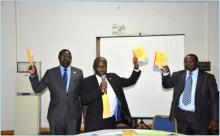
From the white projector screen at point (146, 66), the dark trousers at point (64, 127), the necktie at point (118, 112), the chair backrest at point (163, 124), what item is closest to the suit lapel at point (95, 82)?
the necktie at point (118, 112)

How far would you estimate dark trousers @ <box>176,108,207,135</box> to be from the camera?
3.12 m

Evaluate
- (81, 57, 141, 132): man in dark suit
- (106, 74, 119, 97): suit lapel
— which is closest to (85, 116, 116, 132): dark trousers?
(81, 57, 141, 132): man in dark suit

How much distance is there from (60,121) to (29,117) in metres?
2.52

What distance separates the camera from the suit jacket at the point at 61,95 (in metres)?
3.28

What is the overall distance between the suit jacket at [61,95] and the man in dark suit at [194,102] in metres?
1.14

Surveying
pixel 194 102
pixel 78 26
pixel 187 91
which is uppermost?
pixel 78 26

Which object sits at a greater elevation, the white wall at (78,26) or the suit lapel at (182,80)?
the white wall at (78,26)

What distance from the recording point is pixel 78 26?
592 cm

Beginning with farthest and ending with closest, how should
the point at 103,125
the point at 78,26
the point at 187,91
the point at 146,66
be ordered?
the point at 78,26 → the point at 146,66 → the point at 187,91 → the point at 103,125

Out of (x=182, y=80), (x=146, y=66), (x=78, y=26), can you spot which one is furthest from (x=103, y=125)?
(x=78, y=26)

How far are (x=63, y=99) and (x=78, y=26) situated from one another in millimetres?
2934

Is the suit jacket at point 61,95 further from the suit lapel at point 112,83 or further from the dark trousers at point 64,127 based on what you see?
the suit lapel at point 112,83

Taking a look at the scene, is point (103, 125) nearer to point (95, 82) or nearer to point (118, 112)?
point (118, 112)

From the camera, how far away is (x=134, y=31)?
19.2 ft
